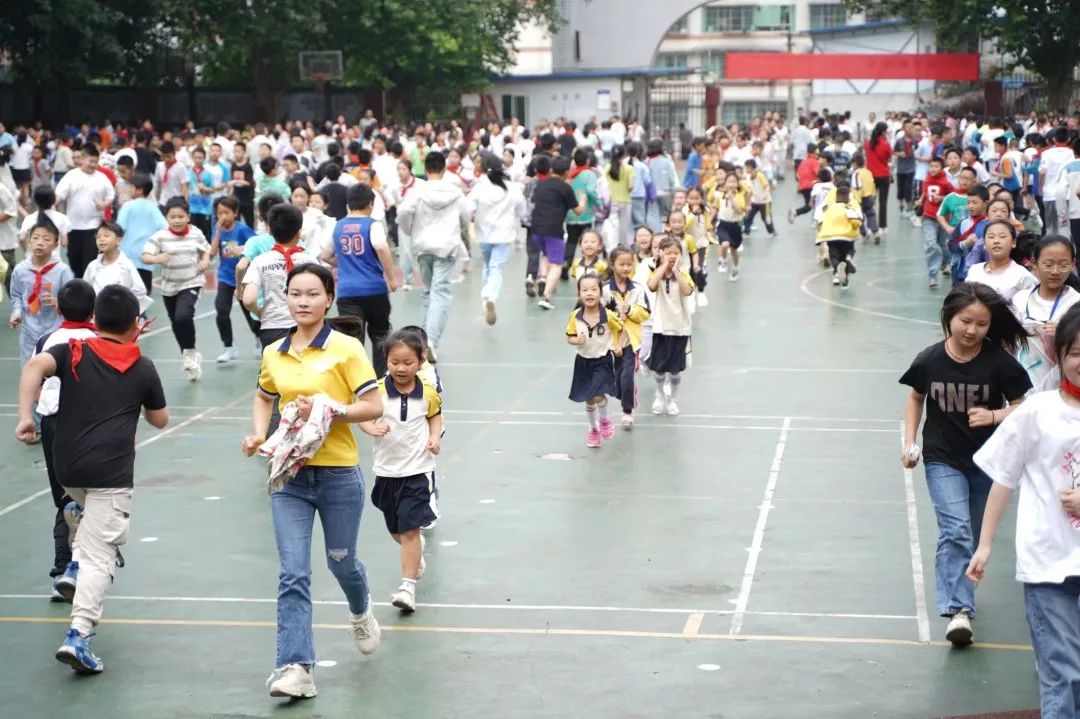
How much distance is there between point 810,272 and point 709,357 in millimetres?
7559

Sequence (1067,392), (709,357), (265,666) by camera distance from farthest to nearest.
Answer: (709,357) → (265,666) → (1067,392)

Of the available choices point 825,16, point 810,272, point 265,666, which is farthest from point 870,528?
point 825,16

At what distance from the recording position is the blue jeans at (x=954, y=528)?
7609mm

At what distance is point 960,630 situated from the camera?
7598 millimetres

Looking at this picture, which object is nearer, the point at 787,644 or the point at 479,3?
the point at 787,644

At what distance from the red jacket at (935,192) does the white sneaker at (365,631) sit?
46.3 feet

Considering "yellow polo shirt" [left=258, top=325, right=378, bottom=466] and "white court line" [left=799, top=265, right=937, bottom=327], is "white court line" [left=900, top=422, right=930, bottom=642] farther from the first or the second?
"white court line" [left=799, top=265, right=937, bottom=327]

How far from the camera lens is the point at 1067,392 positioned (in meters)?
5.64

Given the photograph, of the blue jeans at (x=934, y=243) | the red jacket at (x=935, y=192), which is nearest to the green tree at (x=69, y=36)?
the red jacket at (x=935, y=192)

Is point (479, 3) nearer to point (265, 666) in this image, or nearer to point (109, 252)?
point (109, 252)

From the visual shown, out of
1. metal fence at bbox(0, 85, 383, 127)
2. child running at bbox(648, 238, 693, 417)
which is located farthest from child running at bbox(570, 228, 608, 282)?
metal fence at bbox(0, 85, 383, 127)

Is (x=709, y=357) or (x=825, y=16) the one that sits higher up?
(x=825, y=16)

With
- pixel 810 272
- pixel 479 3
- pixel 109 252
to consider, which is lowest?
pixel 810 272

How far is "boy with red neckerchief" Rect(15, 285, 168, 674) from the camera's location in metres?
7.39
